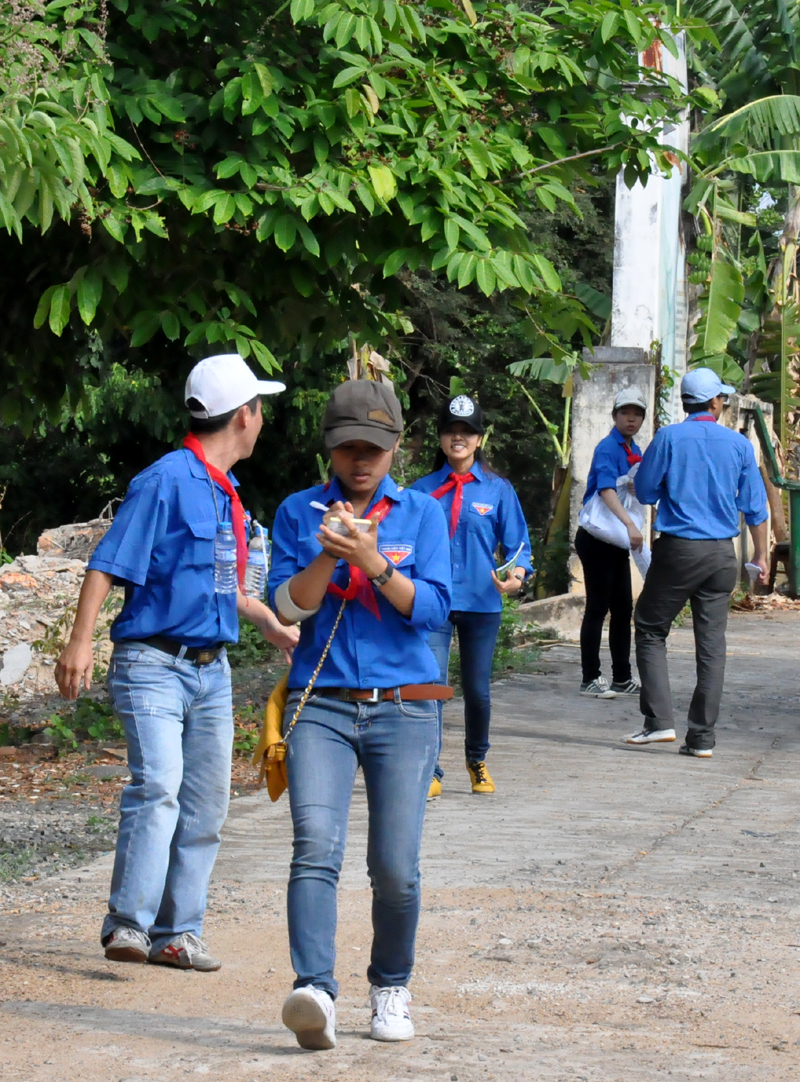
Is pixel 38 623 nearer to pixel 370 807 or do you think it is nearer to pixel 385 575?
pixel 370 807

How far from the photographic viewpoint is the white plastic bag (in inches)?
403

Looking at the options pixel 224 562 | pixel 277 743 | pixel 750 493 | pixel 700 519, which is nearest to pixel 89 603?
pixel 224 562

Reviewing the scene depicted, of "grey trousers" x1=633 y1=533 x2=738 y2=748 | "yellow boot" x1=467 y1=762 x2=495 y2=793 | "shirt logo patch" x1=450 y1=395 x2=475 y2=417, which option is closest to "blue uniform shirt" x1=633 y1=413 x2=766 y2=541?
"grey trousers" x1=633 y1=533 x2=738 y2=748

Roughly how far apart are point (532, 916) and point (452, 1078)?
1630 millimetres

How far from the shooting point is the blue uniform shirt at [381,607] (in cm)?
400

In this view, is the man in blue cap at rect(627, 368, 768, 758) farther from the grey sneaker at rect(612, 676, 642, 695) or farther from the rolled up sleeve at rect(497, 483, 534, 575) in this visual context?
the grey sneaker at rect(612, 676, 642, 695)

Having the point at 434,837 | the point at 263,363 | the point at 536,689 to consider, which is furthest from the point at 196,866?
the point at 536,689

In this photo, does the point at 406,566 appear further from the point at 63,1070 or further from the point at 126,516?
the point at 63,1070

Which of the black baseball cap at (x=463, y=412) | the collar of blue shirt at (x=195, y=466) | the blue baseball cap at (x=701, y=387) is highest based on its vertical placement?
the blue baseball cap at (x=701, y=387)

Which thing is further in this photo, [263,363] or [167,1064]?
[263,363]

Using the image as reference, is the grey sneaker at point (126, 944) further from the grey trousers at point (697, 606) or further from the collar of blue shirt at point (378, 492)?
the grey trousers at point (697, 606)

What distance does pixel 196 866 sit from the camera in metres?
4.84

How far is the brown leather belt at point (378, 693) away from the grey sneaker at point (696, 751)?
4887 mm

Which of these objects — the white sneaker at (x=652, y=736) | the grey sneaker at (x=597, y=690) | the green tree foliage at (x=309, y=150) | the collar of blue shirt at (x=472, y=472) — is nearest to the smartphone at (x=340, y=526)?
the green tree foliage at (x=309, y=150)
